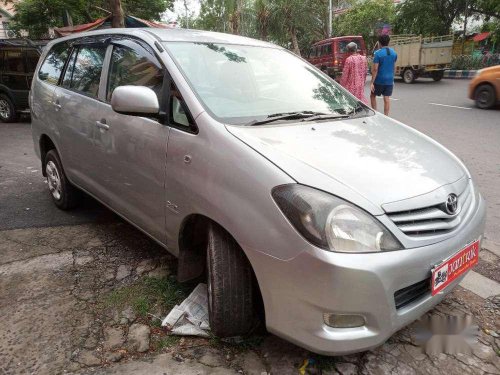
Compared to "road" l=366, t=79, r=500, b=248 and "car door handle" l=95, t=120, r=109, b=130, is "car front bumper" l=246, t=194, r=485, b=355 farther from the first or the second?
"road" l=366, t=79, r=500, b=248

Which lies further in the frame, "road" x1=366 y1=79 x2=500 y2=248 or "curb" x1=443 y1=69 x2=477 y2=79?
"curb" x1=443 y1=69 x2=477 y2=79

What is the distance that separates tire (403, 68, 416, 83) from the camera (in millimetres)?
17994

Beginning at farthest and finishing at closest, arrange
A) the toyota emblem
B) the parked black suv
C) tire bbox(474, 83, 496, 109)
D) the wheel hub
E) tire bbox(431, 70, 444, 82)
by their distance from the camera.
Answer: tire bbox(431, 70, 444, 82) < tire bbox(474, 83, 496, 109) < the parked black suv < the wheel hub < the toyota emblem

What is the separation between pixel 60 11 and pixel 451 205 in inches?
775

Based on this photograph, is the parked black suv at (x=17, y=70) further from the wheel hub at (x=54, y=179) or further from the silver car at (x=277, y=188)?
the silver car at (x=277, y=188)

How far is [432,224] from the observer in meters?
1.88

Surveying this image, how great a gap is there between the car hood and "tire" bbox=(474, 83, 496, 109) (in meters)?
9.12

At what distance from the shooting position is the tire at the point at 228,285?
2047 millimetres

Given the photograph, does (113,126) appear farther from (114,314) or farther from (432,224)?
(432,224)

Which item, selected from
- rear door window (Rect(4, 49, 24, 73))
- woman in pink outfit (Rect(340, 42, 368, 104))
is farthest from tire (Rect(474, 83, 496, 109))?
rear door window (Rect(4, 49, 24, 73))

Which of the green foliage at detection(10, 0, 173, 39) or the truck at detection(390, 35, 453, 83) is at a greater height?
the green foliage at detection(10, 0, 173, 39)

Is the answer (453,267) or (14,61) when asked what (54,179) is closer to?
(453,267)

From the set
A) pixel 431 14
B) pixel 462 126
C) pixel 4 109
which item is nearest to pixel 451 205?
pixel 462 126

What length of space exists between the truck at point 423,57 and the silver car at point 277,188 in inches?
639
